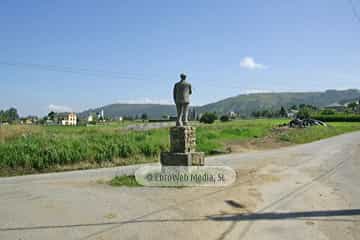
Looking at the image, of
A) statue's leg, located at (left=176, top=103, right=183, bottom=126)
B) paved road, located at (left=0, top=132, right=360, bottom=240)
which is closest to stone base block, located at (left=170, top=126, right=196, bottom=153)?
statue's leg, located at (left=176, top=103, right=183, bottom=126)

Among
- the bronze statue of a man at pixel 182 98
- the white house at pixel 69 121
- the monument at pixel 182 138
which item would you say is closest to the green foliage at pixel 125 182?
the monument at pixel 182 138

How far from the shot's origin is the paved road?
6.16m

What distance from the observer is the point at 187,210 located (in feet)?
24.8

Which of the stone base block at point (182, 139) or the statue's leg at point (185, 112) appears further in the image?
the statue's leg at point (185, 112)

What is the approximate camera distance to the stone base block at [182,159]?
11.1 meters

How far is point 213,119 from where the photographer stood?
7850 cm

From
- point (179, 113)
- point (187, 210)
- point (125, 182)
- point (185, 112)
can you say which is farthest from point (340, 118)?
point (187, 210)

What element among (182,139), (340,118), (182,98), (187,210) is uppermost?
(182,98)

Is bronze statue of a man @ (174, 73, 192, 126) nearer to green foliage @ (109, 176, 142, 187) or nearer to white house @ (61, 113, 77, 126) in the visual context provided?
green foliage @ (109, 176, 142, 187)

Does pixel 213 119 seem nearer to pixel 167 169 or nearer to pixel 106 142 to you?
pixel 106 142

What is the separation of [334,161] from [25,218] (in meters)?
14.5

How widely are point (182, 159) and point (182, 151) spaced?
0.88 feet

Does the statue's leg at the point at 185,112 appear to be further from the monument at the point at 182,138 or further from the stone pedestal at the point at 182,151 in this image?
the stone pedestal at the point at 182,151

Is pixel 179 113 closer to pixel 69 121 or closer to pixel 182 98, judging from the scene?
pixel 182 98
